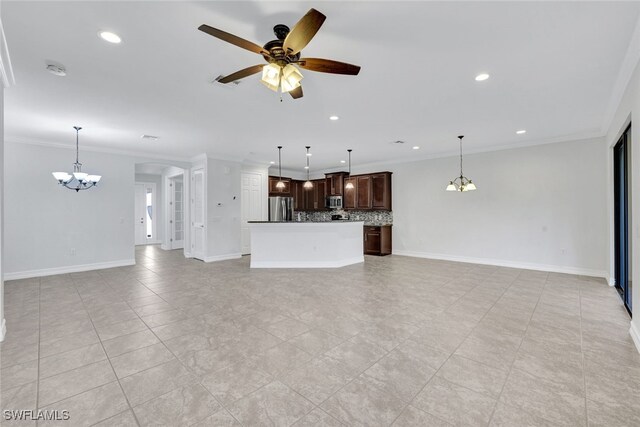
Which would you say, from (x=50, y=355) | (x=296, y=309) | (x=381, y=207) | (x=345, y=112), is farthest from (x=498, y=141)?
(x=50, y=355)

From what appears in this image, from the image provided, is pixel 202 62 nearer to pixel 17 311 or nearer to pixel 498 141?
pixel 17 311

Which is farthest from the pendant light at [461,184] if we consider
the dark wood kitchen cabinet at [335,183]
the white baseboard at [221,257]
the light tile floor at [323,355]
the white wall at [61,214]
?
the white wall at [61,214]

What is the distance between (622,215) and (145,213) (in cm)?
→ 1259

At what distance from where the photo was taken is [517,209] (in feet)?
19.6

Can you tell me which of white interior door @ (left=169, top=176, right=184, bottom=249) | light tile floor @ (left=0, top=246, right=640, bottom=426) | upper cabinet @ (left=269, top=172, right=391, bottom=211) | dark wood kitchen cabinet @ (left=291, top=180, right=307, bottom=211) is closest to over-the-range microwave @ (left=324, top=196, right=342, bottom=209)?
upper cabinet @ (left=269, top=172, right=391, bottom=211)

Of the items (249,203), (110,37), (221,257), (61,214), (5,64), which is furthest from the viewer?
(249,203)

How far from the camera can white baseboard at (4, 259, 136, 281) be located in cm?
519

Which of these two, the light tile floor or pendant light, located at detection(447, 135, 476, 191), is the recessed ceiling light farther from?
pendant light, located at detection(447, 135, 476, 191)

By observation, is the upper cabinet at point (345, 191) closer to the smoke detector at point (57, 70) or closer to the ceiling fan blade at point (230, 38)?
the smoke detector at point (57, 70)

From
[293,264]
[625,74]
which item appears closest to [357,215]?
[293,264]

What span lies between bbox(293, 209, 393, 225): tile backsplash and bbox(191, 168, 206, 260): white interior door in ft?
11.3

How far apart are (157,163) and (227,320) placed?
17.7ft

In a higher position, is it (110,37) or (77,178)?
(110,37)

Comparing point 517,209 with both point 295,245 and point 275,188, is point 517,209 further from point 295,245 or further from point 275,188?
point 275,188
